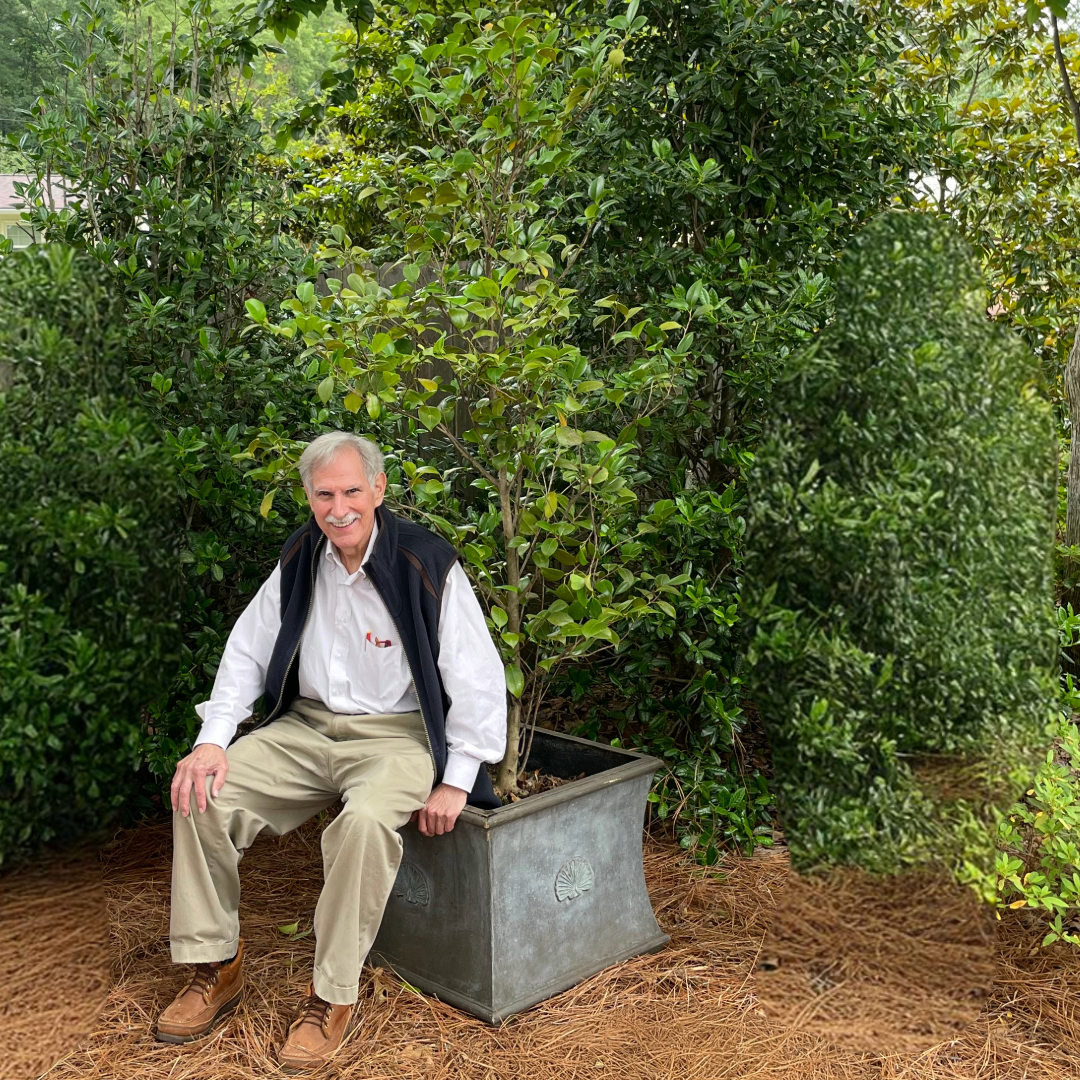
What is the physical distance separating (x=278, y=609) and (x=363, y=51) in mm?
3761

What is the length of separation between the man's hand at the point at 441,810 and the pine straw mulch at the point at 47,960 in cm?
79

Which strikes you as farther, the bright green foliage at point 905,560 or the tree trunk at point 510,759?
the tree trunk at point 510,759

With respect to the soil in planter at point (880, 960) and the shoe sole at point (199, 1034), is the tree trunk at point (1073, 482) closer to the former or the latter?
the soil in planter at point (880, 960)

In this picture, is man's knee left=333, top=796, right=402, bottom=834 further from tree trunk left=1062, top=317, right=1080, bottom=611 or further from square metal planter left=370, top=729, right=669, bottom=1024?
tree trunk left=1062, top=317, right=1080, bottom=611

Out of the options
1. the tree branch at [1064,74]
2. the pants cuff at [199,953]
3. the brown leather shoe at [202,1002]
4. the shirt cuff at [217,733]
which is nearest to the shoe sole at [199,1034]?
the brown leather shoe at [202,1002]

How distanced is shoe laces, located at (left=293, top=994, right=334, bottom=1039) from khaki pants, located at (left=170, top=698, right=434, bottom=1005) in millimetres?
70

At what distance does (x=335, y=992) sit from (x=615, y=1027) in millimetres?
686

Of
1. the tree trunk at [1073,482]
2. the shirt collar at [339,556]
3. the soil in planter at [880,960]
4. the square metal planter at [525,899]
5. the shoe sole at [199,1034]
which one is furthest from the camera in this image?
the tree trunk at [1073,482]

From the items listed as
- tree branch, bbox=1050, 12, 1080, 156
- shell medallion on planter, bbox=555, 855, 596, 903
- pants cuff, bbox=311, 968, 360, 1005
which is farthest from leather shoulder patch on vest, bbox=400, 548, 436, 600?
tree branch, bbox=1050, 12, 1080, 156

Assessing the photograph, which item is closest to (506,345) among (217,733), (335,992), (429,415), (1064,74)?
(429,415)

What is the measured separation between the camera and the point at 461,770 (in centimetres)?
282

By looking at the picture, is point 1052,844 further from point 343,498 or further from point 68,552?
point 68,552

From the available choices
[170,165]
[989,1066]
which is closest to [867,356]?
[989,1066]

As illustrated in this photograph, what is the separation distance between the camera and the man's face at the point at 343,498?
9.29 feet
